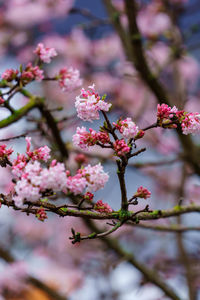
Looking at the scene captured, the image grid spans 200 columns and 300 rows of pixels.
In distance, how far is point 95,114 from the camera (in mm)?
846

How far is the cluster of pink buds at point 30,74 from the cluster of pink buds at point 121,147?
530mm

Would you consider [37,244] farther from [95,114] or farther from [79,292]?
[95,114]

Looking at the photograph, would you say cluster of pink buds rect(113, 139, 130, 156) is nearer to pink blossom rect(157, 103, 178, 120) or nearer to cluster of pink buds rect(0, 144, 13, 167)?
pink blossom rect(157, 103, 178, 120)

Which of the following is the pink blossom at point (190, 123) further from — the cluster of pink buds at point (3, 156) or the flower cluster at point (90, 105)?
the cluster of pink buds at point (3, 156)

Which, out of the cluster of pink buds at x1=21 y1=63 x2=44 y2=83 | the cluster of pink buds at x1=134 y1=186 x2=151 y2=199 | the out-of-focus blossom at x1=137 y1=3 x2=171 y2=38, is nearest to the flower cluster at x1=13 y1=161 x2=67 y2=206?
the cluster of pink buds at x1=134 y1=186 x2=151 y2=199

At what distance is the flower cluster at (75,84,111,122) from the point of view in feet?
2.73

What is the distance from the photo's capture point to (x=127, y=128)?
0.85 m

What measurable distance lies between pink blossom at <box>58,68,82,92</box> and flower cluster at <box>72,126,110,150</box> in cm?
55

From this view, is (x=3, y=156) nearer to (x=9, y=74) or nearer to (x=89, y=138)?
(x=89, y=138)

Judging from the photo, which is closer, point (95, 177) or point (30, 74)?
point (95, 177)

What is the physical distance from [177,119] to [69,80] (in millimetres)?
590

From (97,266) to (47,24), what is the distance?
149 inches

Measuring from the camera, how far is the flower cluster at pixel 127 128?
0.84 m

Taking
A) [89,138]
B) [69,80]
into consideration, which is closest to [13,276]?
[69,80]
